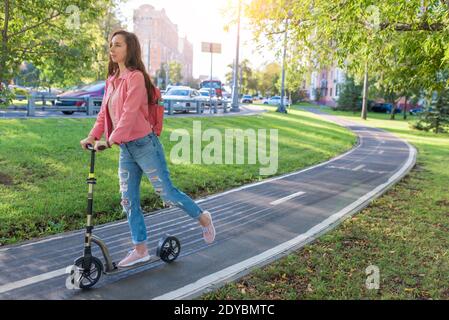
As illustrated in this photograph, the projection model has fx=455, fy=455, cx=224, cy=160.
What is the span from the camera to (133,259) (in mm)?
4520

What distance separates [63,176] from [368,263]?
5833 millimetres

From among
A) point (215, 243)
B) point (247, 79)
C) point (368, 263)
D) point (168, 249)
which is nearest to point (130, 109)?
point (168, 249)

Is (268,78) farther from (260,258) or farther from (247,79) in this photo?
(260,258)

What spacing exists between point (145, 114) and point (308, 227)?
3.09 metres

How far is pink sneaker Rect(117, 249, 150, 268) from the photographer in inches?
175

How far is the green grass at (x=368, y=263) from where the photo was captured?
414cm

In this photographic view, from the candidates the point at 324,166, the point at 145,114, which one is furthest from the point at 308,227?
the point at 324,166

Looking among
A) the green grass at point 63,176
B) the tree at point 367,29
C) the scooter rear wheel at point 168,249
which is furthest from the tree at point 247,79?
the scooter rear wheel at point 168,249

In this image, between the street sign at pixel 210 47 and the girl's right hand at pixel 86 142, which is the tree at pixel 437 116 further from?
the girl's right hand at pixel 86 142

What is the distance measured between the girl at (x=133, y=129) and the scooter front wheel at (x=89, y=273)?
0.32m

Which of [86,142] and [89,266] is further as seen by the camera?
[86,142]

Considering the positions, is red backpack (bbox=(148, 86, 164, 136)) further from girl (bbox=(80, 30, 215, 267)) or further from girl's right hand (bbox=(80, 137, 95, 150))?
girl's right hand (bbox=(80, 137, 95, 150))
